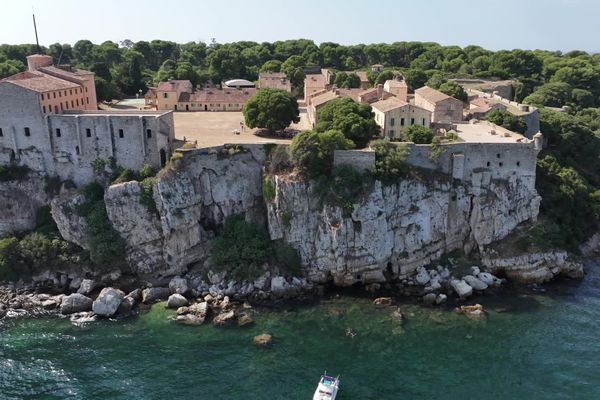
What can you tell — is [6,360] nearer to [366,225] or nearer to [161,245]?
[161,245]

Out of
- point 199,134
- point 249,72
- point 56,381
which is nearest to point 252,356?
point 56,381

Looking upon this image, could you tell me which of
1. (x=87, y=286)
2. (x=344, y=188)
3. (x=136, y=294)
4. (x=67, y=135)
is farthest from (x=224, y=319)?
(x=67, y=135)

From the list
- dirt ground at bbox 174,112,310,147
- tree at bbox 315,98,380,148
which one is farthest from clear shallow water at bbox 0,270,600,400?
dirt ground at bbox 174,112,310,147

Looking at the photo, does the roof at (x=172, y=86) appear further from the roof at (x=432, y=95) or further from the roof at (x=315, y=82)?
the roof at (x=432, y=95)

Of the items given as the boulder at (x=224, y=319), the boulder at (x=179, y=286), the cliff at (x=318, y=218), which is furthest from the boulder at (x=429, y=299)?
the boulder at (x=179, y=286)

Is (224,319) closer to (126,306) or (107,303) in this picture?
(126,306)

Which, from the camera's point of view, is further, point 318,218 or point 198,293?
point 318,218
